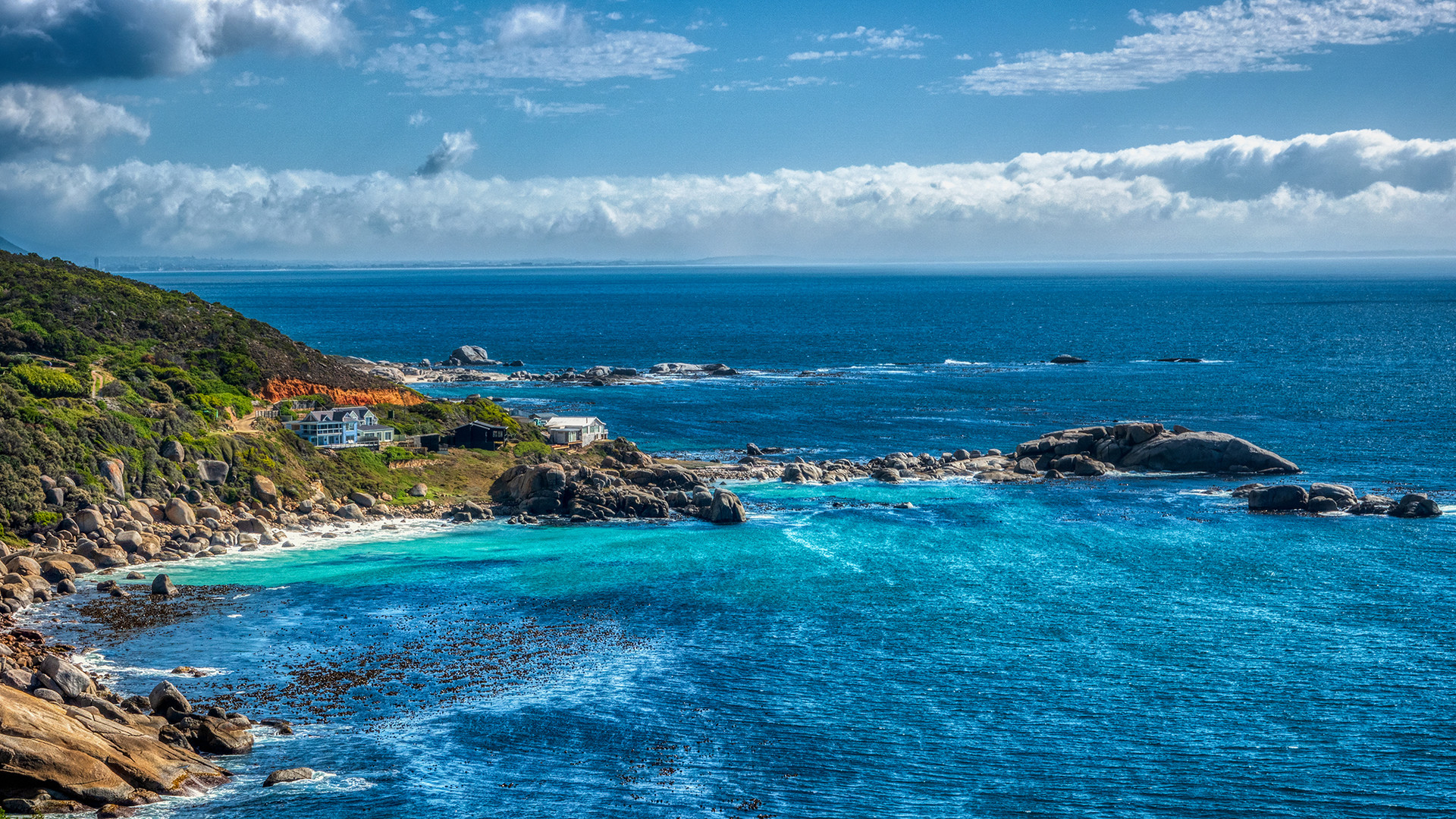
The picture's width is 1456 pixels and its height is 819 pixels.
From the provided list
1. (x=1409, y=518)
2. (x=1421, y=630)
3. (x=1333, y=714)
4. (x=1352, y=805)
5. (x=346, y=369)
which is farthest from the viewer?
(x=346, y=369)

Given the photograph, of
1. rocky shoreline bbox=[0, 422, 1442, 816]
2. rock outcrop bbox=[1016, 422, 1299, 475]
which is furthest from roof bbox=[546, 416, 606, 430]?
rock outcrop bbox=[1016, 422, 1299, 475]

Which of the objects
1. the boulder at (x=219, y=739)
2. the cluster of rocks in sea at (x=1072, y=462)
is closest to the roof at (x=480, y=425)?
the cluster of rocks in sea at (x=1072, y=462)

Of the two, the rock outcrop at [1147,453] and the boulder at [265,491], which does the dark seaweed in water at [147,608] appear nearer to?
the boulder at [265,491]

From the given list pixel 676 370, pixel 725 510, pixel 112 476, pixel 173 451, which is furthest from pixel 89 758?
pixel 676 370

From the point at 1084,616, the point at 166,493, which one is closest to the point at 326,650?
the point at 166,493

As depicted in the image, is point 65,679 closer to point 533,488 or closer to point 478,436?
point 533,488

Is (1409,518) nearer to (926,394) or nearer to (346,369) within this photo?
(926,394)

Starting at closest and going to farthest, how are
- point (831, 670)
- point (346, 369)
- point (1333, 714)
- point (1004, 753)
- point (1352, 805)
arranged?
point (1352, 805), point (1004, 753), point (1333, 714), point (831, 670), point (346, 369)
